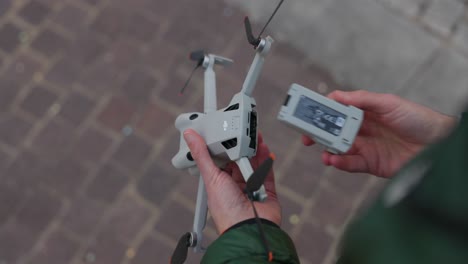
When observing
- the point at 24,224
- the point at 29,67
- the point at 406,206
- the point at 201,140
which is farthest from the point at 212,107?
the point at 29,67

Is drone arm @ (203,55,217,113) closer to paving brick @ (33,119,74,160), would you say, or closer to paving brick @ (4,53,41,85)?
paving brick @ (33,119,74,160)

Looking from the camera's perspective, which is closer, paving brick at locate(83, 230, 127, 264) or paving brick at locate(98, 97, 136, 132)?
paving brick at locate(83, 230, 127, 264)

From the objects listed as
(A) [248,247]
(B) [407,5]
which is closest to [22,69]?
(A) [248,247]

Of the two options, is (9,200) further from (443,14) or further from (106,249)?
(443,14)

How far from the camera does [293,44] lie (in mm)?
3545

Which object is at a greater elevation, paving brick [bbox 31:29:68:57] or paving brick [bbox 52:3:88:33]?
paving brick [bbox 52:3:88:33]

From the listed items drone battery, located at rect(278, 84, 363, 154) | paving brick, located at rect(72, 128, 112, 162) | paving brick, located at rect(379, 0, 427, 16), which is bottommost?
paving brick, located at rect(72, 128, 112, 162)

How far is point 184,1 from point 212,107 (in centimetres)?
173

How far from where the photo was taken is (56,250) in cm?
298

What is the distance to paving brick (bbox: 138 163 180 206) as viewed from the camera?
3117 millimetres

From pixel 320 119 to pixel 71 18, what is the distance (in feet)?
8.34

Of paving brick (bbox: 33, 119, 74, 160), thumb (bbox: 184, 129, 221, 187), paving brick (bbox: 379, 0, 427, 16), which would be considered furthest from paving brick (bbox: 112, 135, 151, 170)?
paving brick (bbox: 379, 0, 427, 16)

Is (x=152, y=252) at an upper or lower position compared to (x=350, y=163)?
lower

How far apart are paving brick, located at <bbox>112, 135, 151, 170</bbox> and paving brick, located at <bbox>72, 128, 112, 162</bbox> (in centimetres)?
11
